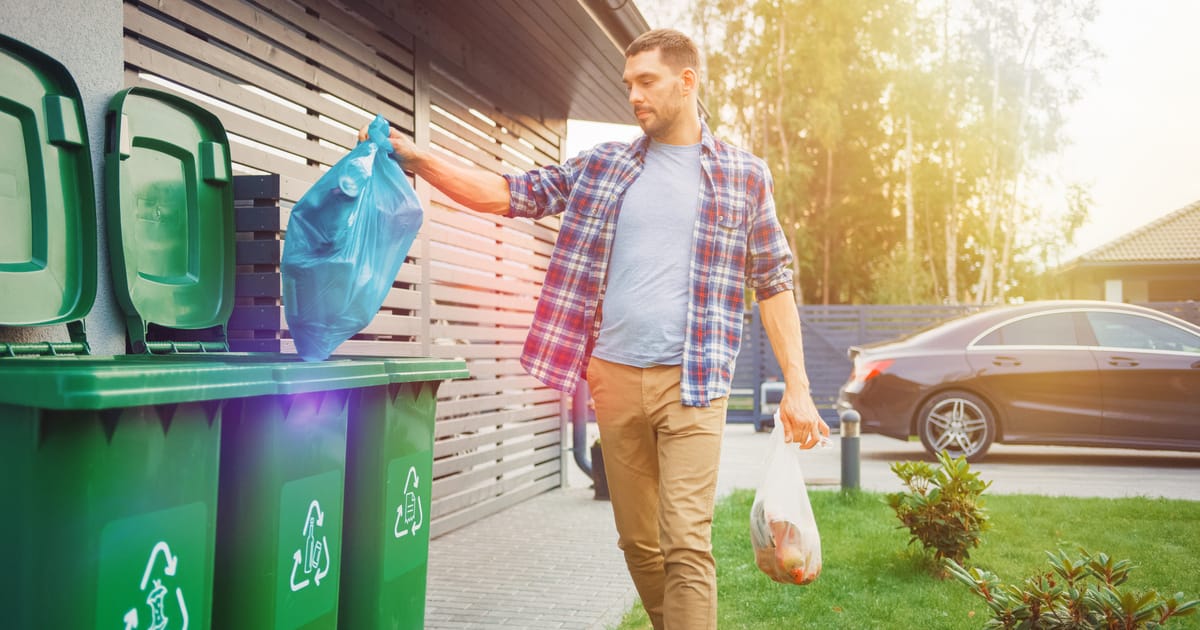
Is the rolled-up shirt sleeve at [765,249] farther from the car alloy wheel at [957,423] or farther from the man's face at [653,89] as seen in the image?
the car alloy wheel at [957,423]

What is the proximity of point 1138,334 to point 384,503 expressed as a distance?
370 inches

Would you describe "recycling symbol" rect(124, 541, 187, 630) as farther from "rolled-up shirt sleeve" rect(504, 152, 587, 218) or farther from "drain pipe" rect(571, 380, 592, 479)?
"drain pipe" rect(571, 380, 592, 479)

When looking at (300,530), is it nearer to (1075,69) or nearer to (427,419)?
(427,419)

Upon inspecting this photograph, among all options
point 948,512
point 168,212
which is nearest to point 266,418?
point 168,212

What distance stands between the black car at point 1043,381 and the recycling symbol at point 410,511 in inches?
310

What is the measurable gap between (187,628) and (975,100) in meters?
32.2

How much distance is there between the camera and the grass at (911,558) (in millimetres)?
4840

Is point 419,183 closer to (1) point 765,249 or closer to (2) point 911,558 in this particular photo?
(1) point 765,249

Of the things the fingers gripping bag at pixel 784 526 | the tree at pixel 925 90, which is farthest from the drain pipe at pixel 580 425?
the tree at pixel 925 90

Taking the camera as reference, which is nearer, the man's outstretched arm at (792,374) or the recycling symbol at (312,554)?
the recycling symbol at (312,554)

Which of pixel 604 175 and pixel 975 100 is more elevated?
pixel 975 100

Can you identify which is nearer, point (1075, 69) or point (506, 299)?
point (506, 299)

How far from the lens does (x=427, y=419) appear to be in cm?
356

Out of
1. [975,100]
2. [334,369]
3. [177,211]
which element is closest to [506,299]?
[177,211]
